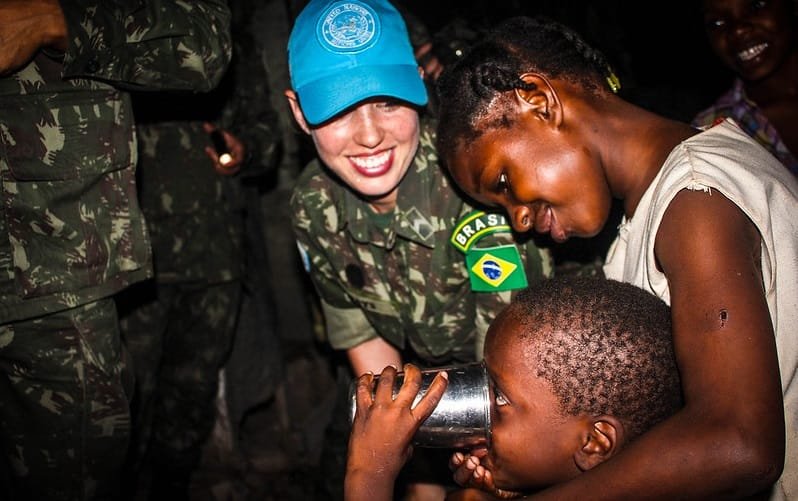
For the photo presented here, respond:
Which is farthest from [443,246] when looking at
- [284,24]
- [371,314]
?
[284,24]

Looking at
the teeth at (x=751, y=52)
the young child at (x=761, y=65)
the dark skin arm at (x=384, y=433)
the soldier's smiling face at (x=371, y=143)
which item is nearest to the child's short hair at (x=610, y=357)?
the dark skin arm at (x=384, y=433)

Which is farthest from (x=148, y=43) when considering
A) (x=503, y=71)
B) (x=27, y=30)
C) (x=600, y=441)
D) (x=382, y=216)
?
(x=600, y=441)

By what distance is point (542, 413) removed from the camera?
1.24 meters

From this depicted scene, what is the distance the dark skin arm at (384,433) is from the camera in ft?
4.11

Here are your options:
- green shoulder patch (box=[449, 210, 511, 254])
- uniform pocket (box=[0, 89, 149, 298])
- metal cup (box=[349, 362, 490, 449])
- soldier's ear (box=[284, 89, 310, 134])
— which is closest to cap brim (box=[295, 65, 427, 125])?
soldier's ear (box=[284, 89, 310, 134])

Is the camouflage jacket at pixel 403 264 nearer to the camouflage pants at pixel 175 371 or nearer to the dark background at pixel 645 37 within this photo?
the camouflage pants at pixel 175 371

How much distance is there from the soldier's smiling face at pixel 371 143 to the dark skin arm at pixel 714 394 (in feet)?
3.02

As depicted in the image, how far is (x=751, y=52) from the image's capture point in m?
2.59

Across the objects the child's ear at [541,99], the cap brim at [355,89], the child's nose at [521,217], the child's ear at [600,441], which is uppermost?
the cap brim at [355,89]

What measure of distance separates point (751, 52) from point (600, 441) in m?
2.24

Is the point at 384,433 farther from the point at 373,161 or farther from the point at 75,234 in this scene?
the point at 75,234

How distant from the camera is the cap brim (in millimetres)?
1629

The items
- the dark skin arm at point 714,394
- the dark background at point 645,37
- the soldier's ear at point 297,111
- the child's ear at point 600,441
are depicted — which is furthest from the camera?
the dark background at point 645,37

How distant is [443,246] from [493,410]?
0.71 m
